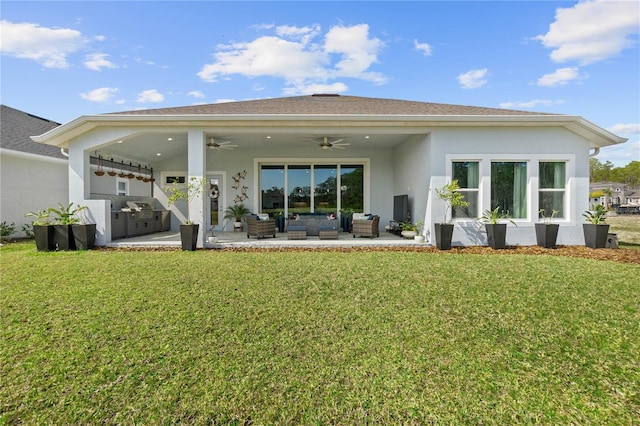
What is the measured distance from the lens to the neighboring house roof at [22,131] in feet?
34.0

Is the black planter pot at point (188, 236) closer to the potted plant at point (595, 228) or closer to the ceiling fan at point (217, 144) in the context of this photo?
the ceiling fan at point (217, 144)

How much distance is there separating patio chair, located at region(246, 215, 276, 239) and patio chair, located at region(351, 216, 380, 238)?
8.89ft

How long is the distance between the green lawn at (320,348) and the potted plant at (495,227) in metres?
2.57

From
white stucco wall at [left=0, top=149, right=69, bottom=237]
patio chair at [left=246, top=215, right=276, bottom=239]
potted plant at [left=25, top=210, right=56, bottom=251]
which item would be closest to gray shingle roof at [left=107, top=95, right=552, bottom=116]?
patio chair at [left=246, top=215, right=276, bottom=239]

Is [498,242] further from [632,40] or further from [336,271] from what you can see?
[632,40]

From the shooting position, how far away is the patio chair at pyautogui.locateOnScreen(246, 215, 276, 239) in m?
9.52

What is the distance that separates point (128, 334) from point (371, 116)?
6.83m

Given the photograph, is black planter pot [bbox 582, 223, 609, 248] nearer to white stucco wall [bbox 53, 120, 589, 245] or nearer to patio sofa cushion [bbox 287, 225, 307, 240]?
white stucco wall [bbox 53, 120, 589, 245]

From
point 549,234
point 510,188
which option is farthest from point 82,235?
point 549,234

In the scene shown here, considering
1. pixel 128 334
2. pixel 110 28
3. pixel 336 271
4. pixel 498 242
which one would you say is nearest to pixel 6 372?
pixel 128 334

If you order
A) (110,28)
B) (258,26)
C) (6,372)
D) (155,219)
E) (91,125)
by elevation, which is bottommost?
(6,372)

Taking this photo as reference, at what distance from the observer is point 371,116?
25.7 feet

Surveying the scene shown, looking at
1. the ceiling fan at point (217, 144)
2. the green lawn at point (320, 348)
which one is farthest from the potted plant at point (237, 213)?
the green lawn at point (320, 348)

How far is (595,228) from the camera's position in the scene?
25.8ft
